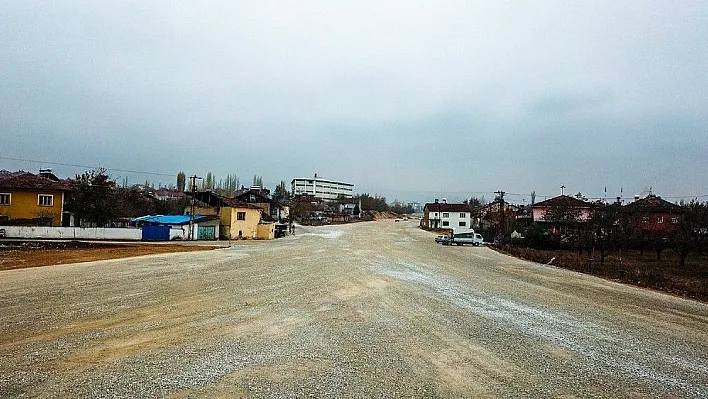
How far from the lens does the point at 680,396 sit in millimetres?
5984

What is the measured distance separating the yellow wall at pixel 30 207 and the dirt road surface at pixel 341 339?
29.2 meters

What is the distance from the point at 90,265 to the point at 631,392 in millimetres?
21062

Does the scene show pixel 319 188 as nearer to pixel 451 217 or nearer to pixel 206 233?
pixel 451 217

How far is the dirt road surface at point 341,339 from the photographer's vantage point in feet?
19.9

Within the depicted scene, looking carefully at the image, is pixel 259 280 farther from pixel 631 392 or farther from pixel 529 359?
pixel 631 392

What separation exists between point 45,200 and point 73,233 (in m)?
5.48

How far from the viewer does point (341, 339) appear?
27.5 feet

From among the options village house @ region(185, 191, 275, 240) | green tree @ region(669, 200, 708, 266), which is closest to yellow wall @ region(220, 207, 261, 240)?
village house @ region(185, 191, 275, 240)

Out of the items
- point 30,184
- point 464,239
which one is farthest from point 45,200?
point 464,239

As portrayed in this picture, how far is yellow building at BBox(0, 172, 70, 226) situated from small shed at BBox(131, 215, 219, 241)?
6.73 meters

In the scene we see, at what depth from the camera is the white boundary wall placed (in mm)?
36781

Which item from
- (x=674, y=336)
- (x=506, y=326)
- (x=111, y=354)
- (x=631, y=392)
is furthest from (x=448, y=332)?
(x=111, y=354)

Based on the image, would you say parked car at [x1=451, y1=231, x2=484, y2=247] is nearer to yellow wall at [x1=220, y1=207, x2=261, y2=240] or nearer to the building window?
yellow wall at [x1=220, y1=207, x2=261, y2=240]

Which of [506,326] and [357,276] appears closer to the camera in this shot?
[506,326]
